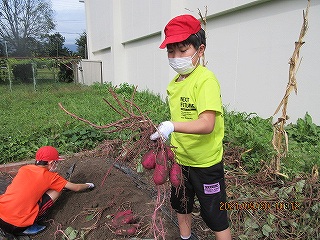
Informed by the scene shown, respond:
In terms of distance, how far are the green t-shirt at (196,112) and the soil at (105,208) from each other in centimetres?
52

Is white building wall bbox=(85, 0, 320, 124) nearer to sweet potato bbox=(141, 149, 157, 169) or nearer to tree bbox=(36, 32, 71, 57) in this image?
sweet potato bbox=(141, 149, 157, 169)

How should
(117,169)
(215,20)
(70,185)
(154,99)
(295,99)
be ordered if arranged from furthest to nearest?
(154,99)
(215,20)
(295,99)
(117,169)
(70,185)

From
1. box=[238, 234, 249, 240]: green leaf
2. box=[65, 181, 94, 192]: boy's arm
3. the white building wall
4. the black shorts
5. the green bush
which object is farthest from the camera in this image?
the green bush

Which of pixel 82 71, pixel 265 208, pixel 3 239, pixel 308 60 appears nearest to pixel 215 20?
pixel 308 60

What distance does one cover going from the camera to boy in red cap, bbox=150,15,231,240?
1544mm

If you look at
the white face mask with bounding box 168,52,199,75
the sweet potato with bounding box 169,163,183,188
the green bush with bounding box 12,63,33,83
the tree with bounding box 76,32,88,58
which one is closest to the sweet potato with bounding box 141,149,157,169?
the sweet potato with bounding box 169,163,183,188

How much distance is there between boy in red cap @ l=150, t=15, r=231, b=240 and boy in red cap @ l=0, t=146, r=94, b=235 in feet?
4.57

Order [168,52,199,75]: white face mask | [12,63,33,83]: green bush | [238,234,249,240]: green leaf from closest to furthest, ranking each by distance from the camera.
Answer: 1. [168,52,199,75]: white face mask
2. [238,234,249,240]: green leaf
3. [12,63,33,83]: green bush

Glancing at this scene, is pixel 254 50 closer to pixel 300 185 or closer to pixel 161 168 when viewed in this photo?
pixel 300 185

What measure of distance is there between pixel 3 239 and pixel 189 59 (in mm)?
2214

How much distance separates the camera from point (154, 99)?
7.76 meters

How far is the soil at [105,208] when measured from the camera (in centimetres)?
238

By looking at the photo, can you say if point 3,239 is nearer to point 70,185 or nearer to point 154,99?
point 70,185
